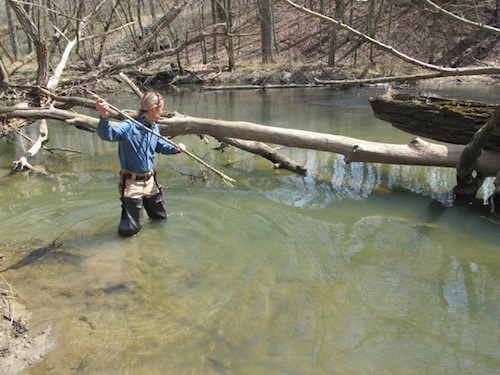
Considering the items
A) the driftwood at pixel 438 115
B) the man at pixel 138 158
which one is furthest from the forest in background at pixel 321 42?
the man at pixel 138 158

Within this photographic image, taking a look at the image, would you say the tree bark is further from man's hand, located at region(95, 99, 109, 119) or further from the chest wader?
man's hand, located at region(95, 99, 109, 119)

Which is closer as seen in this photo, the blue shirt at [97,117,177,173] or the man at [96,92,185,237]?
the blue shirt at [97,117,177,173]

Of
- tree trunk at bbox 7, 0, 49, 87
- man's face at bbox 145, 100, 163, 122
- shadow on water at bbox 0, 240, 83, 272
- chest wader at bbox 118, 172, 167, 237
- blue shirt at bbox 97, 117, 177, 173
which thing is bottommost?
shadow on water at bbox 0, 240, 83, 272

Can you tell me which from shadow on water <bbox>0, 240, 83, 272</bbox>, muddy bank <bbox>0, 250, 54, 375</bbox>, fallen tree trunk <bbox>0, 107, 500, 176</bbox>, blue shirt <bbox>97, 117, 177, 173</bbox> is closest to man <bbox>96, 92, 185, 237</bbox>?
Answer: blue shirt <bbox>97, 117, 177, 173</bbox>

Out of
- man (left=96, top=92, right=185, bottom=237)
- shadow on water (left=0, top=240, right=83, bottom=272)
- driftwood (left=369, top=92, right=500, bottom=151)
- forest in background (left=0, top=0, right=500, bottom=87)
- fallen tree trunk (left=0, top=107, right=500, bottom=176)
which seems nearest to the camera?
shadow on water (left=0, top=240, right=83, bottom=272)

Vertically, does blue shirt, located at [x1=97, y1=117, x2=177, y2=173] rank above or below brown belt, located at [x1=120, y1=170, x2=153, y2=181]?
above

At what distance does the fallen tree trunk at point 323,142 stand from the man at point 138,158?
2353 millimetres

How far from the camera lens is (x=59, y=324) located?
340 centimetres

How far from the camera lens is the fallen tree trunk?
6.49 meters

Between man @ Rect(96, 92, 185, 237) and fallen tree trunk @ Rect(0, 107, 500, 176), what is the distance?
2.35 m

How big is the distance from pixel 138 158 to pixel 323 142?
3088 mm

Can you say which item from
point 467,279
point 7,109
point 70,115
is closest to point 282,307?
point 467,279

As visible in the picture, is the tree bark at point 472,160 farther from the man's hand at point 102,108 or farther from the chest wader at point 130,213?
the man's hand at point 102,108

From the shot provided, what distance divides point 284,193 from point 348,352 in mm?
3690
